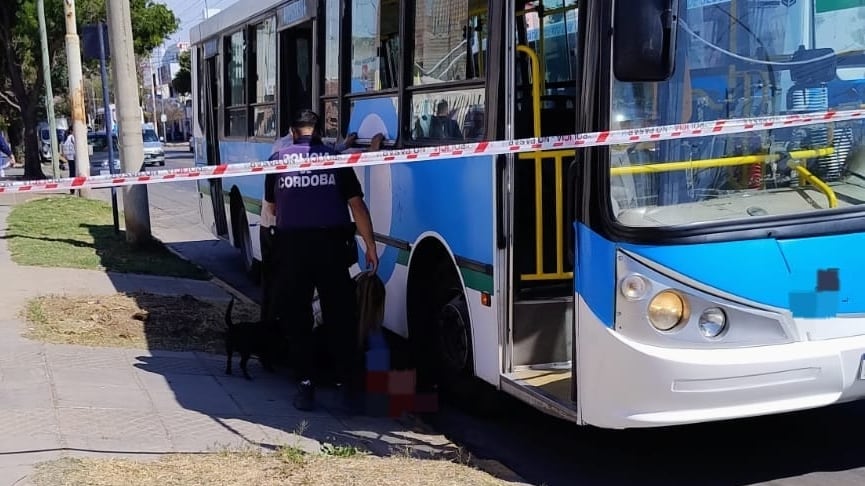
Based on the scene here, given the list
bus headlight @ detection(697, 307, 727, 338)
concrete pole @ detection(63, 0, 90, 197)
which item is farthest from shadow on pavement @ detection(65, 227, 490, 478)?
concrete pole @ detection(63, 0, 90, 197)

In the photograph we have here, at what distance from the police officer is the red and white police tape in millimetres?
220

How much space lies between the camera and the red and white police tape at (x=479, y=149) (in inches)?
174

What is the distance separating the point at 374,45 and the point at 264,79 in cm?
321

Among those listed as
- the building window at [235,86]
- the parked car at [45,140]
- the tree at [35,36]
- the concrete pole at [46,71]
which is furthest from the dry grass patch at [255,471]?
the parked car at [45,140]

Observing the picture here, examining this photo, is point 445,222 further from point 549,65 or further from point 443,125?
point 549,65

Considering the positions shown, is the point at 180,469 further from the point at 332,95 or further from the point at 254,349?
the point at 332,95

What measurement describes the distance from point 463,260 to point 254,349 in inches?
84.2

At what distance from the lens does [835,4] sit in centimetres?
450

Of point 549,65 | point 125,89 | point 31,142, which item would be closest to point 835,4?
point 549,65

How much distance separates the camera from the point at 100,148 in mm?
36719

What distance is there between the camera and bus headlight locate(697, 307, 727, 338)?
14.2ft

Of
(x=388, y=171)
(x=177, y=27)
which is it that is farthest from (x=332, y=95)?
(x=177, y=27)

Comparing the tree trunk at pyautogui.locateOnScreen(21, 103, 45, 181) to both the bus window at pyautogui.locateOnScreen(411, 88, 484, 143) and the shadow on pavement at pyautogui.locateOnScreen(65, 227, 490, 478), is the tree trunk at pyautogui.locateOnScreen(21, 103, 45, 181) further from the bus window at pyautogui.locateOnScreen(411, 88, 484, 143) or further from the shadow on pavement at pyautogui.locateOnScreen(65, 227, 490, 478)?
the bus window at pyautogui.locateOnScreen(411, 88, 484, 143)

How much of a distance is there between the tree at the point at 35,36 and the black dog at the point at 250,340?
2528 cm
